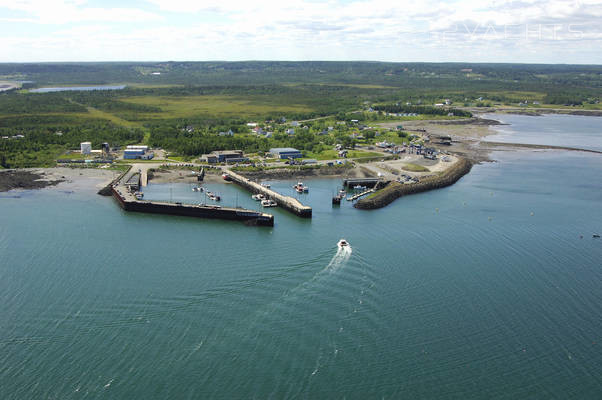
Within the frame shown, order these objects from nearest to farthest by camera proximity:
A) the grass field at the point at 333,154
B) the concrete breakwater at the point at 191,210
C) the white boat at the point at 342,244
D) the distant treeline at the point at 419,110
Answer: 1. the white boat at the point at 342,244
2. the concrete breakwater at the point at 191,210
3. the grass field at the point at 333,154
4. the distant treeline at the point at 419,110

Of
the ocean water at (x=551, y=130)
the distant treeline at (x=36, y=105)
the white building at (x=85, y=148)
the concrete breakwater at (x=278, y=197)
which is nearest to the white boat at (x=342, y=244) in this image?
the concrete breakwater at (x=278, y=197)

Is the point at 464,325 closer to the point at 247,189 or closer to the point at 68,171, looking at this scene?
the point at 247,189

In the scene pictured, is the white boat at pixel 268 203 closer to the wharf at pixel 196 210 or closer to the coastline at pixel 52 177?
the wharf at pixel 196 210

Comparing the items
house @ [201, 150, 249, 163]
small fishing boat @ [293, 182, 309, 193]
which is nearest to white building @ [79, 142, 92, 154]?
house @ [201, 150, 249, 163]

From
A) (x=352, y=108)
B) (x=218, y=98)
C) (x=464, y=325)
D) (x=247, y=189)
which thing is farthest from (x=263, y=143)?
(x=218, y=98)

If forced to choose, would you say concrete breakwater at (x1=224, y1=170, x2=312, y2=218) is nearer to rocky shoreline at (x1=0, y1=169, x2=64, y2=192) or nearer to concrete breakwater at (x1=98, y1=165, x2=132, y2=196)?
concrete breakwater at (x1=98, y1=165, x2=132, y2=196)
